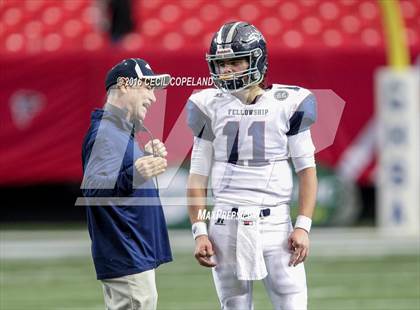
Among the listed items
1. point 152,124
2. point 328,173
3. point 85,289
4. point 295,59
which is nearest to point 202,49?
point 295,59

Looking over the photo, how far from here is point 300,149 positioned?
14.1 ft

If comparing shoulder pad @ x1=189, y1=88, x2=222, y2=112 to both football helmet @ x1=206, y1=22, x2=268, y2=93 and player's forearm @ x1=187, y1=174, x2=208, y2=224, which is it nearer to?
football helmet @ x1=206, y1=22, x2=268, y2=93

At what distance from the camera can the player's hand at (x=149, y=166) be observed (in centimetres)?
406

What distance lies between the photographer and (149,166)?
406 cm

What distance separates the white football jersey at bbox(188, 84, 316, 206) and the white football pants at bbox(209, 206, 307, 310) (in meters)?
0.09

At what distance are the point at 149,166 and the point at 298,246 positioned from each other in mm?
625

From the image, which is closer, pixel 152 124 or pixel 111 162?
pixel 111 162

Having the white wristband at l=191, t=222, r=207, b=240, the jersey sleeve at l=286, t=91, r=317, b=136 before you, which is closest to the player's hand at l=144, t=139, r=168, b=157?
the white wristband at l=191, t=222, r=207, b=240

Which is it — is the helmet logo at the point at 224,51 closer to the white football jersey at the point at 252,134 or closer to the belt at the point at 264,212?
the white football jersey at the point at 252,134

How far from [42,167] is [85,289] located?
3259 mm

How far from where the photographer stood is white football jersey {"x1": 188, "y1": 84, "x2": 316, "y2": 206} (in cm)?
427

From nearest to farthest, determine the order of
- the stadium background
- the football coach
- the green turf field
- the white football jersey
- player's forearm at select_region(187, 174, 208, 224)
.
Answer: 1. the football coach
2. the white football jersey
3. player's forearm at select_region(187, 174, 208, 224)
4. the green turf field
5. the stadium background

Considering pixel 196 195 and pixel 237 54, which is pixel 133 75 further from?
pixel 196 195

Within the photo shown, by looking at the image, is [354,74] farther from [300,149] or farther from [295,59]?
[300,149]
